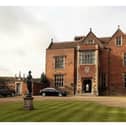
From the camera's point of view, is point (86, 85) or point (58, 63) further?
point (86, 85)

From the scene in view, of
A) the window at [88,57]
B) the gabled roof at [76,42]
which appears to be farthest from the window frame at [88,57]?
the gabled roof at [76,42]

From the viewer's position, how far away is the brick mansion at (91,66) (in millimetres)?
29156

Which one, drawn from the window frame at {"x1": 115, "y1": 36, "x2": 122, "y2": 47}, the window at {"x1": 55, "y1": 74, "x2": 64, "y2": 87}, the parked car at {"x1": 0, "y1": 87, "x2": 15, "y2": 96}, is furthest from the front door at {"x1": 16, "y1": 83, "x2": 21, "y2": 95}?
the window frame at {"x1": 115, "y1": 36, "x2": 122, "y2": 47}

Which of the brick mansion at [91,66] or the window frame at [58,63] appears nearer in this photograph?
the brick mansion at [91,66]

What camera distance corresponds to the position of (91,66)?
29406 millimetres

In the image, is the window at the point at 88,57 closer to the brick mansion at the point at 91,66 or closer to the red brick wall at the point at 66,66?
the brick mansion at the point at 91,66

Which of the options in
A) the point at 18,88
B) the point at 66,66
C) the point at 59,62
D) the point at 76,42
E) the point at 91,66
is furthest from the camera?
the point at 76,42

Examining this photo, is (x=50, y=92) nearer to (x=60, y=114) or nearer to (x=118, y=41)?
(x=118, y=41)

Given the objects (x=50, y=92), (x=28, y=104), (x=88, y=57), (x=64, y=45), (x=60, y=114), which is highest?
(x=64, y=45)

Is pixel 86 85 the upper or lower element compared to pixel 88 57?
lower

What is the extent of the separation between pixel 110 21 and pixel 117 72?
1200 cm

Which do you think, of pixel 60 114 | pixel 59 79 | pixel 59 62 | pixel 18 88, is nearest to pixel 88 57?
pixel 59 62

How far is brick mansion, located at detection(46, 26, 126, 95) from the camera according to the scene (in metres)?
29.2

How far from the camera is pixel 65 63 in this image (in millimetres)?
30609
